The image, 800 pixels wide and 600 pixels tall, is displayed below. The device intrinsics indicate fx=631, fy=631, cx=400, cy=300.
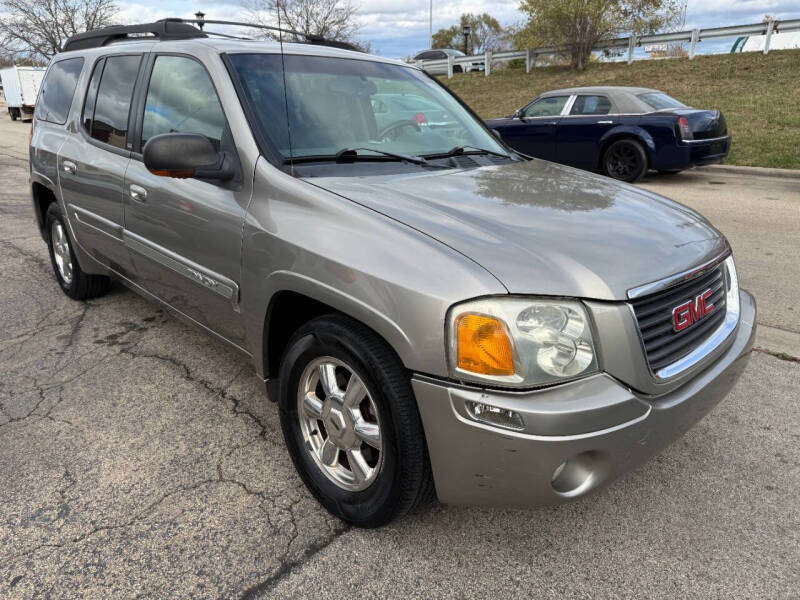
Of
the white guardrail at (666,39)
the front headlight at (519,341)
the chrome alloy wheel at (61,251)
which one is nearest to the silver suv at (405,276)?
the front headlight at (519,341)

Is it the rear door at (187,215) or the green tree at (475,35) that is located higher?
the green tree at (475,35)

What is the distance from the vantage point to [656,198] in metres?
2.88

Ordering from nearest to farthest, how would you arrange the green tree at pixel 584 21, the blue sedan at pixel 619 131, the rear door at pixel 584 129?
1. the blue sedan at pixel 619 131
2. the rear door at pixel 584 129
3. the green tree at pixel 584 21

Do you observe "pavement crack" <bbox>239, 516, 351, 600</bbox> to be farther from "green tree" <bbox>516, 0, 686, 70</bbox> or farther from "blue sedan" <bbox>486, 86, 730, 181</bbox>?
"green tree" <bbox>516, 0, 686, 70</bbox>

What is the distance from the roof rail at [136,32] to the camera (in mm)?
3502

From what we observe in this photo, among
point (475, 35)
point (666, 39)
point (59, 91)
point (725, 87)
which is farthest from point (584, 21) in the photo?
point (475, 35)

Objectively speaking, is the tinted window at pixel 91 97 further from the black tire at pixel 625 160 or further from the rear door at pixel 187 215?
the black tire at pixel 625 160

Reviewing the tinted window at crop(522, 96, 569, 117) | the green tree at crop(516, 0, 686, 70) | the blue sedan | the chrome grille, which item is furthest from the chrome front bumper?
the green tree at crop(516, 0, 686, 70)

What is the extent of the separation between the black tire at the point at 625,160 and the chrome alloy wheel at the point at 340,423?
8.91 metres

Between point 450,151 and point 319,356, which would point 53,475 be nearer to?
point 319,356

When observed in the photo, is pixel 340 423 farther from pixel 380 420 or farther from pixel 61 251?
pixel 61 251

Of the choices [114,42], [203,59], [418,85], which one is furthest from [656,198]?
[114,42]

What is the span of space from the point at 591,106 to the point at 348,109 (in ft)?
28.5

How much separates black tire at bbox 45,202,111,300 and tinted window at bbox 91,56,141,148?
0.98m
